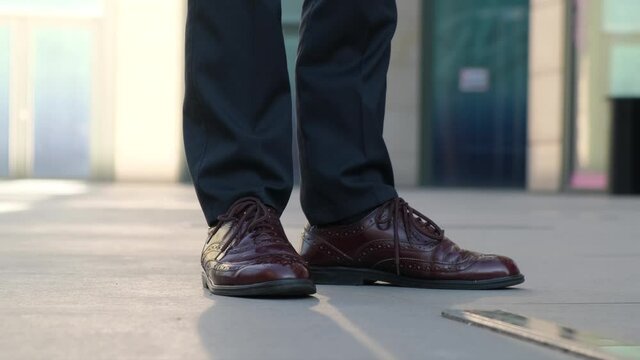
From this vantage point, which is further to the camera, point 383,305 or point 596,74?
point 596,74

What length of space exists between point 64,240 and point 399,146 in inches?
426

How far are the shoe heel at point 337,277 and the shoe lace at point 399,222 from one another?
9 centimetres

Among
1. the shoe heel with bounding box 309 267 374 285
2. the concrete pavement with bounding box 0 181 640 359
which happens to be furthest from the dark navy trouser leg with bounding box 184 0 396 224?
the concrete pavement with bounding box 0 181 640 359

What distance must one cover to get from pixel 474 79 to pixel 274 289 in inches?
484

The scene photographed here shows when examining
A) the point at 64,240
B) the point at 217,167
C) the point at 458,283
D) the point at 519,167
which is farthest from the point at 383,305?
the point at 519,167

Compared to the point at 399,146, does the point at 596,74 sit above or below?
above

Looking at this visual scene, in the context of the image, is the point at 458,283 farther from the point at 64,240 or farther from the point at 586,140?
the point at 586,140

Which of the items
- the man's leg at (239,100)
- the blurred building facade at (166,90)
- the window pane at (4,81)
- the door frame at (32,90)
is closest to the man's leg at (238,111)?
the man's leg at (239,100)

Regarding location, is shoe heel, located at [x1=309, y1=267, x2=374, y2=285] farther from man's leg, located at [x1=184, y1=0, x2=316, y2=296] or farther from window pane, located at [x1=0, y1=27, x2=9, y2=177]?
window pane, located at [x1=0, y1=27, x2=9, y2=177]

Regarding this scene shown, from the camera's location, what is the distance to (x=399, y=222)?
8.06ft

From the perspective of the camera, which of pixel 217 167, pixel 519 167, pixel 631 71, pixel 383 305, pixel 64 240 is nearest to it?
pixel 383 305

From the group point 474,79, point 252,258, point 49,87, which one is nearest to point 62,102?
point 49,87

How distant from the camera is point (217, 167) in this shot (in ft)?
7.70

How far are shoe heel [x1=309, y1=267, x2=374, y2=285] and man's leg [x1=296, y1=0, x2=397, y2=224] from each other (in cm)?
11
